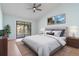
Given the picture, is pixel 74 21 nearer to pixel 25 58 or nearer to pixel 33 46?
pixel 33 46

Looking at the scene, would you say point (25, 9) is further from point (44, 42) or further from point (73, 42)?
point (73, 42)

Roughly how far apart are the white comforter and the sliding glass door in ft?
0.35

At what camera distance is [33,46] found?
68.9 inches

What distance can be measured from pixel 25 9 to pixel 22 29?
0.37 m

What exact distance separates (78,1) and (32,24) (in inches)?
33.8

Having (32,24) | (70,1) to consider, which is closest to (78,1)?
(70,1)

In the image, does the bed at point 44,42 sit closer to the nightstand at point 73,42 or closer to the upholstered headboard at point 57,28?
the upholstered headboard at point 57,28

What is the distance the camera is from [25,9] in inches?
56.2

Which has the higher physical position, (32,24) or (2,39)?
(32,24)

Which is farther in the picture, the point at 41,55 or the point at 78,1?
the point at 41,55

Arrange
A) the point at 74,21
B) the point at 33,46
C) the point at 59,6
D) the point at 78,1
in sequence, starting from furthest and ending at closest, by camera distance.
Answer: the point at 33,46, the point at 74,21, the point at 59,6, the point at 78,1

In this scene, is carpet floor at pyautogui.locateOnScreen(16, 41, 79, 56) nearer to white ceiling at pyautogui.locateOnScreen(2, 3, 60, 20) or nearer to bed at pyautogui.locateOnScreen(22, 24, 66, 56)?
bed at pyautogui.locateOnScreen(22, 24, 66, 56)

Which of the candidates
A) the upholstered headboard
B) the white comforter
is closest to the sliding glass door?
the white comforter

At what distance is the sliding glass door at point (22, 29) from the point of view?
1.48 metres
